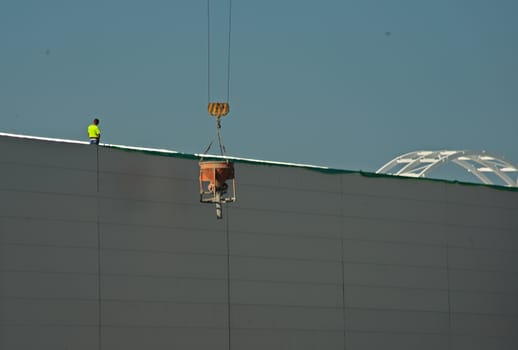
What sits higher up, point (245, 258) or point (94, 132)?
point (94, 132)

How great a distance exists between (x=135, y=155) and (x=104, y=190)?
45.3 inches

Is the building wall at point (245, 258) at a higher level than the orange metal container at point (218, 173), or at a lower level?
lower

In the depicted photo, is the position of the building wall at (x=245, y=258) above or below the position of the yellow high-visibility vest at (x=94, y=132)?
below

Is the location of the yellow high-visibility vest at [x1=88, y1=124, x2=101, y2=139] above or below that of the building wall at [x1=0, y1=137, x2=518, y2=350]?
above

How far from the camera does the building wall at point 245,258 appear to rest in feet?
87.1

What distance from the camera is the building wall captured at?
26.5 metres

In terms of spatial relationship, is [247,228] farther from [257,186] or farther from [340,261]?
[340,261]

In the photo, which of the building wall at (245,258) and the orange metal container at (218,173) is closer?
the building wall at (245,258)

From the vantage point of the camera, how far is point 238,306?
29125 millimetres

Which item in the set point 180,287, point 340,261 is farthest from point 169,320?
point 340,261

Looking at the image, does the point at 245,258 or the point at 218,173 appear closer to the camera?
the point at 218,173

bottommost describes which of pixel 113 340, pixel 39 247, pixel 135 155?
pixel 113 340

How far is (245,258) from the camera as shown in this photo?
29438mm

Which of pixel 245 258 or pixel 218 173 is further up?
pixel 218 173
